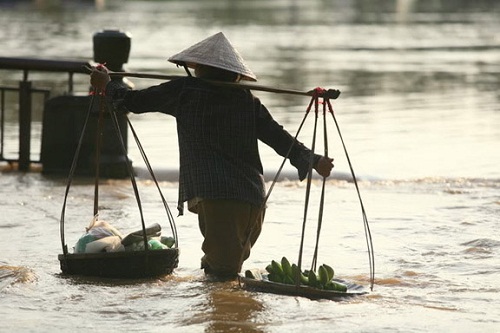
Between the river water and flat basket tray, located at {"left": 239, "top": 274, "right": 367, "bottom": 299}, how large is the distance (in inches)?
2.5

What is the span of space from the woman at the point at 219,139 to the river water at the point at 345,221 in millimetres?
308

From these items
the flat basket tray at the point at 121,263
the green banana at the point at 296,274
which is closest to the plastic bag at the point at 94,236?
the flat basket tray at the point at 121,263

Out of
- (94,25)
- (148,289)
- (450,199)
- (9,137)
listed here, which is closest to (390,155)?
(450,199)

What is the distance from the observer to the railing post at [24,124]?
11484 mm

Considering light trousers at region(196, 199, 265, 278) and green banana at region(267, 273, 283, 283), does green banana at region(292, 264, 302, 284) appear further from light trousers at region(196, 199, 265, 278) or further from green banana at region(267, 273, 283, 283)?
light trousers at region(196, 199, 265, 278)

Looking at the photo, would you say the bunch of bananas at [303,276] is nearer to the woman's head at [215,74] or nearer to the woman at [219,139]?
the woman at [219,139]

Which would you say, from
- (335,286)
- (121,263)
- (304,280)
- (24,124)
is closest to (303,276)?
(304,280)

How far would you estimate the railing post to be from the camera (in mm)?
11484

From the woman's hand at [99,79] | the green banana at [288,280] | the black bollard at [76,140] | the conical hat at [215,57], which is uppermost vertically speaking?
the conical hat at [215,57]

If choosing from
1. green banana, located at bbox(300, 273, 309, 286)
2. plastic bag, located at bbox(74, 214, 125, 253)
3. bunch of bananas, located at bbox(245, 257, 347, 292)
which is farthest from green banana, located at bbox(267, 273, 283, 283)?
plastic bag, located at bbox(74, 214, 125, 253)

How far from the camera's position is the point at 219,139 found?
712 centimetres

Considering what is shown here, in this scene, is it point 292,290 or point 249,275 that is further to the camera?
point 249,275

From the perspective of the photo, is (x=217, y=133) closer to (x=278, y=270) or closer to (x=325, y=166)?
(x=325, y=166)

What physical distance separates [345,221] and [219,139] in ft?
8.44
